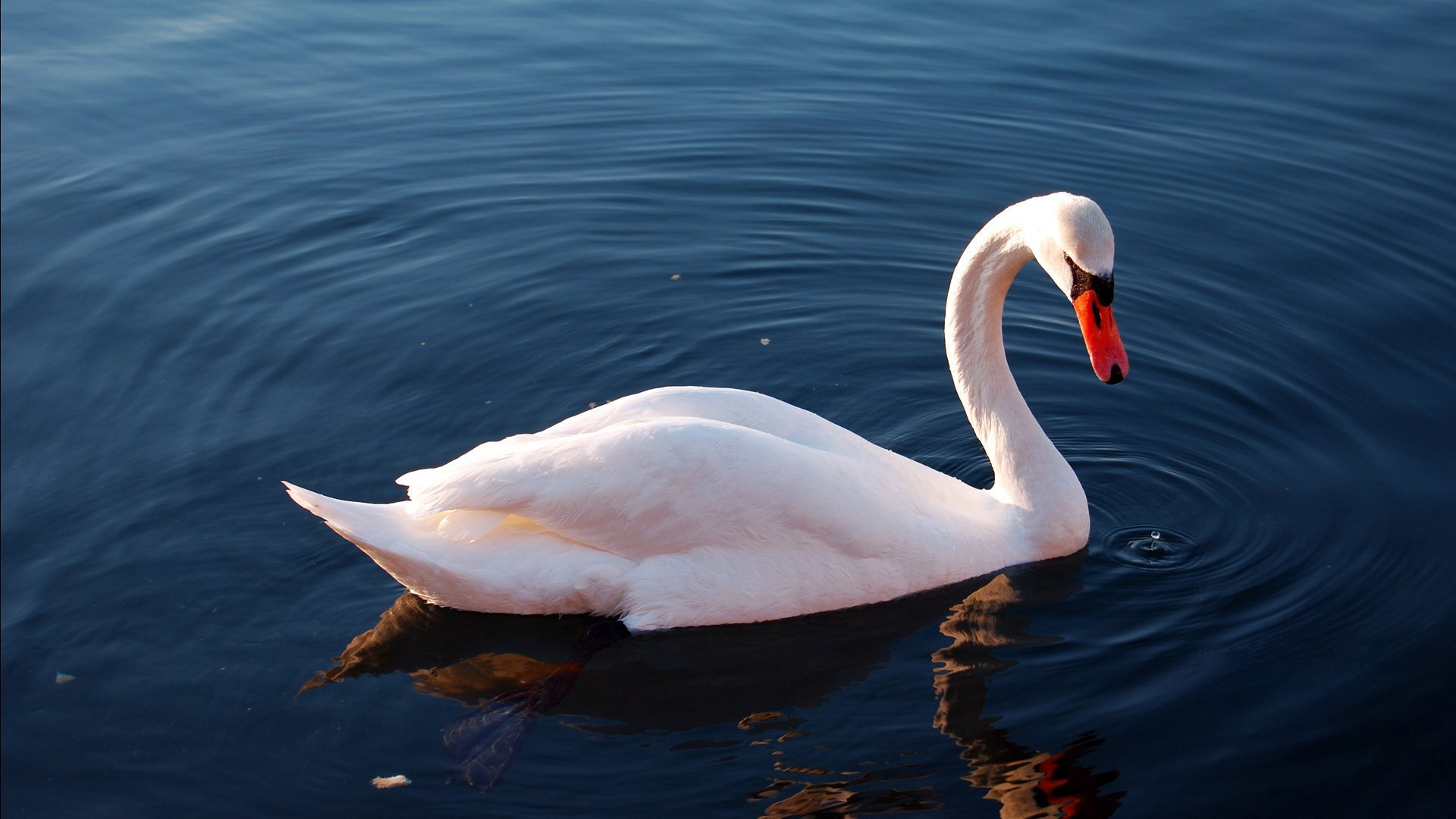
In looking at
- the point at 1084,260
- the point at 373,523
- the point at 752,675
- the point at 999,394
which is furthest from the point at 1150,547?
the point at 373,523

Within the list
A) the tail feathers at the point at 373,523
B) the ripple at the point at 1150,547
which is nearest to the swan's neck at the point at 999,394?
the ripple at the point at 1150,547

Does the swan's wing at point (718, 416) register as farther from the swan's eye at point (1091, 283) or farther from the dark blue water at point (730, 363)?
the swan's eye at point (1091, 283)

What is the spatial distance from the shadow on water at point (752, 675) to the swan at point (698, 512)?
14 cm

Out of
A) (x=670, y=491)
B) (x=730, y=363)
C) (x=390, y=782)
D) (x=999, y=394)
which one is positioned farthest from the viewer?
(x=730, y=363)

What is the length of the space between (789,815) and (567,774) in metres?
1.00

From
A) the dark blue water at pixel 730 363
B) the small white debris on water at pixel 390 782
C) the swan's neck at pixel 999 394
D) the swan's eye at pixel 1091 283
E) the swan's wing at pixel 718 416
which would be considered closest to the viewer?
the small white debris on water at pixel 390 782

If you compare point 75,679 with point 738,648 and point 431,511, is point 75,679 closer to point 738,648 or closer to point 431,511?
point 431,511

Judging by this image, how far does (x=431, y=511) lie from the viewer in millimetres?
6738

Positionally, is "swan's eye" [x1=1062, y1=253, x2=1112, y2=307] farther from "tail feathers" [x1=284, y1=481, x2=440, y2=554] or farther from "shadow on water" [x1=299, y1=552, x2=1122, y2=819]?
"tail feathers" [x1=284, y1=481, x2=440, y2=554]

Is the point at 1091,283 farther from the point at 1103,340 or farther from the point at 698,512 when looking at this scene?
the point at 698,512

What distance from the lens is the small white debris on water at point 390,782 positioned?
6008 mm

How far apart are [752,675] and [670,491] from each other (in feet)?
3.17

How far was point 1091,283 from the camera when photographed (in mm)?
6676

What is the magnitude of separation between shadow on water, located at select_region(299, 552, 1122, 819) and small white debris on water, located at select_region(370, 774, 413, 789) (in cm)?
21
